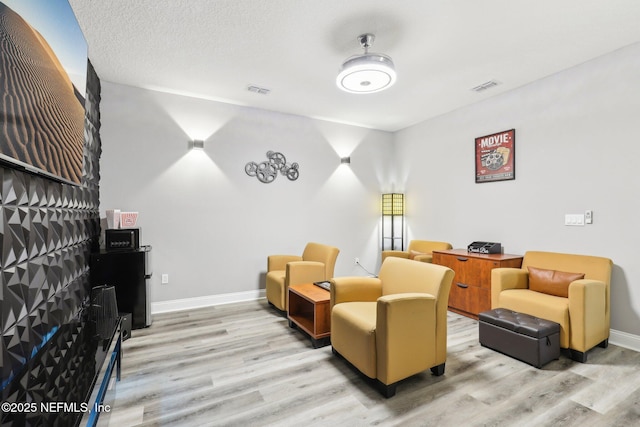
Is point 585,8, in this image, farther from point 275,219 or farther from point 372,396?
point 275,219

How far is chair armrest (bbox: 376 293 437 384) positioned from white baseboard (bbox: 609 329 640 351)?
6.99 ft

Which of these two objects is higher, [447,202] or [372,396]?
[447,202]

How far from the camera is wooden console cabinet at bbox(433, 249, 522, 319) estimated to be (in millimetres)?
3471

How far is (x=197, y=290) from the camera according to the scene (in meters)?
4.09

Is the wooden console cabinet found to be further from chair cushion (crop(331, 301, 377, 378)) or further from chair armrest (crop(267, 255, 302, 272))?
chair armrest (crop(267, 255, 302, 272))

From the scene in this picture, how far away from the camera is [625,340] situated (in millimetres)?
2852

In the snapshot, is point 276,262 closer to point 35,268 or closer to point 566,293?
point 35,268

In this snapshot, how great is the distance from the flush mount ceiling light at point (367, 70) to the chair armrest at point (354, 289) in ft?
6.15

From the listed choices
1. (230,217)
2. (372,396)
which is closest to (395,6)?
(372,396)

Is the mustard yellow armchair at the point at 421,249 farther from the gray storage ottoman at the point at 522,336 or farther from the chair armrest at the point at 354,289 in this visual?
the chair armrest at the point at 354,289

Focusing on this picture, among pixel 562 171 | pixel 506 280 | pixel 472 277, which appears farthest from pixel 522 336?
pixel 562 171

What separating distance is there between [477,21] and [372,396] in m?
3.05

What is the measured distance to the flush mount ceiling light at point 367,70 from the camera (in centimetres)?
269

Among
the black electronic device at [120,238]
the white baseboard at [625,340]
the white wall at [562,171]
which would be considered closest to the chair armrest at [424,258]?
the white wall at [562,171]
